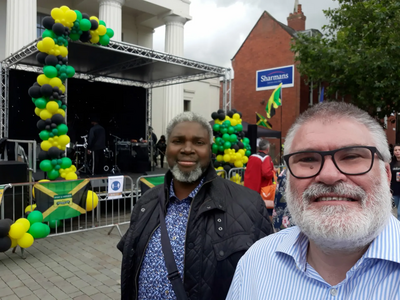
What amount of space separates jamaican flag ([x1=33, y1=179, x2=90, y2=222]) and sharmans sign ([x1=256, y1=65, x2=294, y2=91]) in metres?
20.9

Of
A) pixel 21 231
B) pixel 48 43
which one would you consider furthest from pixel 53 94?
pixel 21 231

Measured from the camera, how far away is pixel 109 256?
5293 mm

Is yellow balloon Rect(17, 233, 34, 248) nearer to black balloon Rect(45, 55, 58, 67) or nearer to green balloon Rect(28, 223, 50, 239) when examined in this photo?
green balloon Rect(28, 223, 50, 239)

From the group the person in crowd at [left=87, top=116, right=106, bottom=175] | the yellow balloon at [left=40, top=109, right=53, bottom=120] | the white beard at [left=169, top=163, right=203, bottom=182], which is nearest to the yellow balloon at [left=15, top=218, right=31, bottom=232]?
the yellow balloon at [left=40, top=109, right=53, bottom=120]

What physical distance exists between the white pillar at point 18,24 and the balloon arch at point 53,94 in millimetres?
6278

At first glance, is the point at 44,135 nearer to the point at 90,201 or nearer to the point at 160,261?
the point at 90,201

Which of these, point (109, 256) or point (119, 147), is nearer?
point (109, 256)

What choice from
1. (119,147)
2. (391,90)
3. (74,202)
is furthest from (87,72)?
(391,90)

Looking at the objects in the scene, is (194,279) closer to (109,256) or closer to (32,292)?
(32,292)

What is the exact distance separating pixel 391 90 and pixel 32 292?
51.3ft

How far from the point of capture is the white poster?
6480 millimetres

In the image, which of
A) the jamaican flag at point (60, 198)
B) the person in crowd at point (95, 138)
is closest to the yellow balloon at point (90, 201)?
the jamaican flag at point (60, 198)

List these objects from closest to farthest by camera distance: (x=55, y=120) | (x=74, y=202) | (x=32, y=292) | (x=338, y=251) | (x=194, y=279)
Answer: (x=338, y=251) → (x=194, y=279) → (x=32, y=292) → (x=74, y=202) → (x=55, y=120)

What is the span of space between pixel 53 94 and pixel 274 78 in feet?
68.0
